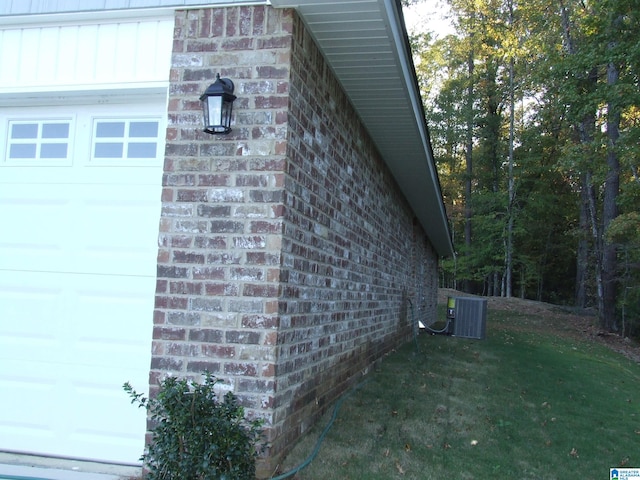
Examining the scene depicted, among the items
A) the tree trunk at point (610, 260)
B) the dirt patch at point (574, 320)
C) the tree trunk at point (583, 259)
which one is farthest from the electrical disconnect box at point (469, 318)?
the tree trunk at point (583, 259)

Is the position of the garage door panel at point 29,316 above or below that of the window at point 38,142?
below

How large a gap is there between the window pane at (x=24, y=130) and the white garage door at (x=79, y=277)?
1 cm

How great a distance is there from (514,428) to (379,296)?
113 inches

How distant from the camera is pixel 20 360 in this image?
3875 millimetres

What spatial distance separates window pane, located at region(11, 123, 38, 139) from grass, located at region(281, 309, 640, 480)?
313 cm

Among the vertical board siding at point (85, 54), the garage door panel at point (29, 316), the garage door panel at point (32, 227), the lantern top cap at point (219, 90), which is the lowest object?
the garage door panel at point (29, 316)

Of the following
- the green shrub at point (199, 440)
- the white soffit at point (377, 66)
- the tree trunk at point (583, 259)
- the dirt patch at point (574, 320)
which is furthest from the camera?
the tree trunk at point (583, 259)

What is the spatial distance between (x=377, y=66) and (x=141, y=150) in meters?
2.01

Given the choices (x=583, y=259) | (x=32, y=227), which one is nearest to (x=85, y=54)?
(x=32, y=227)

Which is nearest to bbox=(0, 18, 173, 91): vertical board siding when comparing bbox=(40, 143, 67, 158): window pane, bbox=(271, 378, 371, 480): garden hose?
bbox=(40, 143, 67, 158): window pane

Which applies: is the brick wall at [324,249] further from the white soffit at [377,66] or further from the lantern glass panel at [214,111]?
the lantern glass panel at [214,111]

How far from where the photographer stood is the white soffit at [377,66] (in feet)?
11.6

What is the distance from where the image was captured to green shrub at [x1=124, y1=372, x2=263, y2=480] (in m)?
2.81

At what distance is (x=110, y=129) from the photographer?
3965 millimetres
